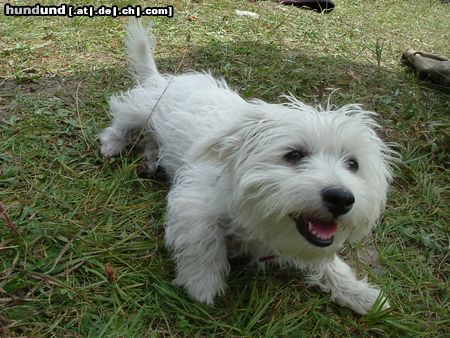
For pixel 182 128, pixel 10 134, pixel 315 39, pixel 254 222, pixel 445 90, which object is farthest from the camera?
pixel 315 39

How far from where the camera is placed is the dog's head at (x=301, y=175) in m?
1.69

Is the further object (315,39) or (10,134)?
(315,39)

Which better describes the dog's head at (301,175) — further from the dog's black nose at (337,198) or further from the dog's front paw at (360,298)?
the dog's front paw at (360,298)

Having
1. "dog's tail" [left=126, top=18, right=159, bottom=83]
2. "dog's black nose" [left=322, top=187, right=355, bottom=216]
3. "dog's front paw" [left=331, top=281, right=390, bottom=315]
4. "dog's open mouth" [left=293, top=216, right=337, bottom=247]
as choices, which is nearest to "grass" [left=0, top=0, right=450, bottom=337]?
"dog's front paw" [left=331, top=281, right=390, bottom=315]

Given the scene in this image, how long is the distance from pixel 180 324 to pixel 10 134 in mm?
1674

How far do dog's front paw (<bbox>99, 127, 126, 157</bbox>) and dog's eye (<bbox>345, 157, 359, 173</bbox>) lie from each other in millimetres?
1532

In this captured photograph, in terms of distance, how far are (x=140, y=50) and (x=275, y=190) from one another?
1759 millimetres

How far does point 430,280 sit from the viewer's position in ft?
8.13

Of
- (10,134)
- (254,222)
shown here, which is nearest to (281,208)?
(254,222)

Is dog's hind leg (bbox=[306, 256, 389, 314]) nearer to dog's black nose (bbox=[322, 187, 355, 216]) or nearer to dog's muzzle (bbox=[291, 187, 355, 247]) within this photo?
dog's muzzle (bbox=[291, 187, 355, 247])

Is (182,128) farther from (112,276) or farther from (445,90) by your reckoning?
(445,90)

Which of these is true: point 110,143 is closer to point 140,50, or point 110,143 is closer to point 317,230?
point 140,50

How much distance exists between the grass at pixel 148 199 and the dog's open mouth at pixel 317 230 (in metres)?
0.49

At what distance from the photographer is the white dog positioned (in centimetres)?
174
